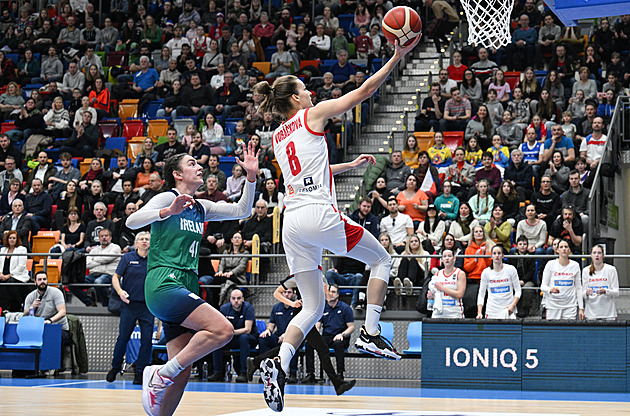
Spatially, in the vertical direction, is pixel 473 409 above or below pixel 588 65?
below

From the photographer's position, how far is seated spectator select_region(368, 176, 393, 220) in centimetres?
1470

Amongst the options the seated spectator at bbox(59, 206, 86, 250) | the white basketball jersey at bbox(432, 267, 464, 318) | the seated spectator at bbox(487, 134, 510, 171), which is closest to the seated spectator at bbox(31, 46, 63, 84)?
the seated spectator at bbox(59, 206, 86, 250)

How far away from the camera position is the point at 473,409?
743cm

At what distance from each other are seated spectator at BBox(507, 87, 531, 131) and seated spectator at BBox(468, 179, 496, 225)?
2.72 meters

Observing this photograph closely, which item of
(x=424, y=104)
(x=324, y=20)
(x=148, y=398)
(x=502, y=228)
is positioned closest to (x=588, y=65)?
(x=424, y=104)

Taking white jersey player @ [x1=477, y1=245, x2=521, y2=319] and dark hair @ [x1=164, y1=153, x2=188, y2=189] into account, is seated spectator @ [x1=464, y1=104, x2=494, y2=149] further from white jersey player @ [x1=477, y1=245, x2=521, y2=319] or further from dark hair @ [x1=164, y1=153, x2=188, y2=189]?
dark hair @ [x1=164, y1=153, x2=188, y2=189]

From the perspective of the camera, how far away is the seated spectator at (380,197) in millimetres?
14695

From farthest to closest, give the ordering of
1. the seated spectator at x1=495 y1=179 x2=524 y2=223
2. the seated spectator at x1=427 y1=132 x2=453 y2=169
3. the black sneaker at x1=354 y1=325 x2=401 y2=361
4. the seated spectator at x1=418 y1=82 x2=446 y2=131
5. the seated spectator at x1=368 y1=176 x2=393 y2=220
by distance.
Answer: the seated spectator at x1=418 y1=82 x2=446 y2=131
the seated spectator at x1=427 y1=132 x2=453 y2=169
the seated spectator at x1=368 y1=176 x2=393 y2=220
the seated spectator at x1=495 y1=179 x2=524 y2=223
the black sneaker at x1=354 y1=325 x2=401 y2=361

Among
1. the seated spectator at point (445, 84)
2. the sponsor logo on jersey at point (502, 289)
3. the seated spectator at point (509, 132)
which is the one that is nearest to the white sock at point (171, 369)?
the sponsor logo on jersey at point (502, 289)

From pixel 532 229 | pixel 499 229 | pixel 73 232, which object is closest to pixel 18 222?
pixel 73 232

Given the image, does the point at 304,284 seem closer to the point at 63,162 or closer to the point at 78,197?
the point at 78,197

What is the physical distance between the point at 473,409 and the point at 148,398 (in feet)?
10.4

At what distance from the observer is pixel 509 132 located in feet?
52.9

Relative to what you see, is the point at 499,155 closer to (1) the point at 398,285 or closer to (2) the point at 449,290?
(1) the point at 398,285
